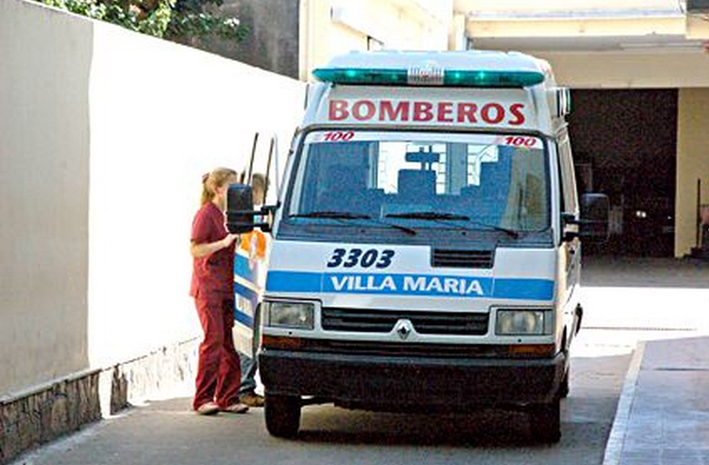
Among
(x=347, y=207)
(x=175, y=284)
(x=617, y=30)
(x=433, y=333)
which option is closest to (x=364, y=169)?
(x=347, y=207)

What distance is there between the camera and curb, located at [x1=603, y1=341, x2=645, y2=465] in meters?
9.84

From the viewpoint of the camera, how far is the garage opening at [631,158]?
38.5 meters

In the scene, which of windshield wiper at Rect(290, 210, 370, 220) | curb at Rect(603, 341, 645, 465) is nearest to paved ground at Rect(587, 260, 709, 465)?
curb at Rect(603, 341, 645, 465)

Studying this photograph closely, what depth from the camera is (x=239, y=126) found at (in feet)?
52.2

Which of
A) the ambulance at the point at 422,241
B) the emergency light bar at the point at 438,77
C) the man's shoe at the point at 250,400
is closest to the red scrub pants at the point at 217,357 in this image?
the man's shoe at the point at 250,400

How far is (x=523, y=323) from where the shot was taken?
33.4 feet

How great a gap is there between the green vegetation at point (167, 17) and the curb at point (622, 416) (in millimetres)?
6086

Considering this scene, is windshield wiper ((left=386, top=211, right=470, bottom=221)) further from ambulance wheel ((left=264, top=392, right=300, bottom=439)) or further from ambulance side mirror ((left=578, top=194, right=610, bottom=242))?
ambulance wheel ((left=264, top=392, right=300, bottom=439))

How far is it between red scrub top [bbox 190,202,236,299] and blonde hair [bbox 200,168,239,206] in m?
0.08

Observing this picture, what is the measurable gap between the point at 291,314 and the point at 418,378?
2.92 ft

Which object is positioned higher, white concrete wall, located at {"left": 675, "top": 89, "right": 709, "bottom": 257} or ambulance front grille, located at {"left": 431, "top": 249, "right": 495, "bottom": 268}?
white concrete wall, located at {"left": 675, "top": 89, "right": 709, "bottom": 257}

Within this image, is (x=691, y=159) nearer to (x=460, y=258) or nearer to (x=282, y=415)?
(x=282, y=415)

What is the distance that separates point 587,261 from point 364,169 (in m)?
25.0

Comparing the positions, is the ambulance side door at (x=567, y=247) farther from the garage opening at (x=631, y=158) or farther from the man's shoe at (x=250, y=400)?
the garage opening at (x=631, y=158)
